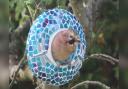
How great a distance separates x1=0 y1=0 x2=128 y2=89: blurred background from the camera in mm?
2105

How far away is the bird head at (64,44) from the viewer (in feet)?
6.99

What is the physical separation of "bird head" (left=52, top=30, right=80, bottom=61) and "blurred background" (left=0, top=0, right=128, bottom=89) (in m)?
0.09

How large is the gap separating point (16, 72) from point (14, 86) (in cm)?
7

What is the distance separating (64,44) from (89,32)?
158 millimetres

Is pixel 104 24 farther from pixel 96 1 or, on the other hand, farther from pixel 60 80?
pixel 60 80

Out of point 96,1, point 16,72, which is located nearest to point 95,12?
point 96,1

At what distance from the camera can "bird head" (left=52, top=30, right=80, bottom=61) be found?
2.13 meters

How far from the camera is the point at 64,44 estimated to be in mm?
2143

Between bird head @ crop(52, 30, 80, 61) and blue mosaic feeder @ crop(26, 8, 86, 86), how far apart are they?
0.06 ft

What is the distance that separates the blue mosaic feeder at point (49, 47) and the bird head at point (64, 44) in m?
0.02

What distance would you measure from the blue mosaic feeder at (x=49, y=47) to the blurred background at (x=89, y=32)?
0.04 meters

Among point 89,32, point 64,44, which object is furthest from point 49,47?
point 89,32

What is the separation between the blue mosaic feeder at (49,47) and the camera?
2.12 m

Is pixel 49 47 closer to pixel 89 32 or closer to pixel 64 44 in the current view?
pixel 64 44
